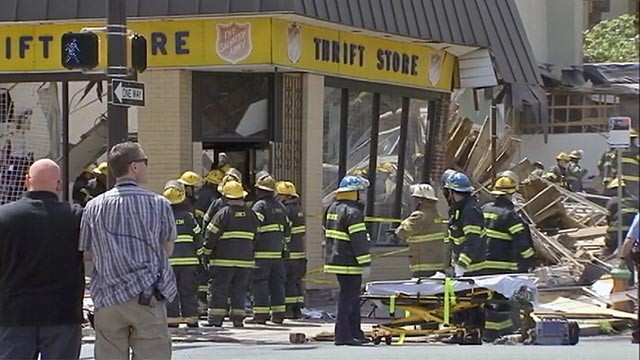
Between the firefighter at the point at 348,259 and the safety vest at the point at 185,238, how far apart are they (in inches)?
91.6

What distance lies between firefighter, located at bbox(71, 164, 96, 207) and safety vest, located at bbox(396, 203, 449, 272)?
5672 mm

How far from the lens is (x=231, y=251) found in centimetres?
1461

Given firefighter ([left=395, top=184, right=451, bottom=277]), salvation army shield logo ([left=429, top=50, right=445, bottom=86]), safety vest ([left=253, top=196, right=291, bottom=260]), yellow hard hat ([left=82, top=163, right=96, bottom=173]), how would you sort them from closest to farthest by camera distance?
firefighter ([left=395, top=184, right=451, bottom=277]) → safety vest ([left=253, top=196, right=291, bottom=260]) → yellow hard hat ([left=82, top=163, right=96, bottom=173]) → salvation army shield logo ([left=429, top=50, right=445, bottom=86])

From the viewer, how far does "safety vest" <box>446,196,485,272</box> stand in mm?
13078

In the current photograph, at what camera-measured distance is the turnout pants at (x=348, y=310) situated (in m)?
12.5

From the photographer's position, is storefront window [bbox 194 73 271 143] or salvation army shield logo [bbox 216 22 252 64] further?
storefront window [bbox 194 73 271 143]

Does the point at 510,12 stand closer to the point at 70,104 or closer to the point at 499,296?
the point at 70,104

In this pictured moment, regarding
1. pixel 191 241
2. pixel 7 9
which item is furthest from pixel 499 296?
pixel 7 9

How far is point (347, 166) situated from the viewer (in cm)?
1936

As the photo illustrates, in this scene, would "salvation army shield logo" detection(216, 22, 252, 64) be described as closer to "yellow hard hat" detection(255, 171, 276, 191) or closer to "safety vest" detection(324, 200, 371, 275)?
"yellow hard hat" detection(255, 171, 276, 191)

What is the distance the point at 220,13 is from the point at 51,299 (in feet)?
31.1

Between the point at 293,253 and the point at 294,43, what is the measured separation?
10.2 ft

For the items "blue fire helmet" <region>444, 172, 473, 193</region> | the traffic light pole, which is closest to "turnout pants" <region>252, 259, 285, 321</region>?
"blue fire helmet" <region>444, 172, 473, 193</region>

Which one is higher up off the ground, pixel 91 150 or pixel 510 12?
pixel 510 12
